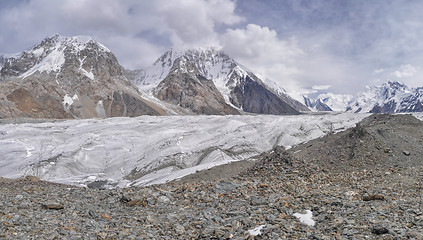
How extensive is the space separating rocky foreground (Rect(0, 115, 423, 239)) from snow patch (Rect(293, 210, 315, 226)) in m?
0.07

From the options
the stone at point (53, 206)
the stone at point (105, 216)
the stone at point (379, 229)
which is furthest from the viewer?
the stone at point (53, 206)

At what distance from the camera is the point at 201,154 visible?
40094 millimetres

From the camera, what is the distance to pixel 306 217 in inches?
365

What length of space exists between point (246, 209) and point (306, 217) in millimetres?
2229

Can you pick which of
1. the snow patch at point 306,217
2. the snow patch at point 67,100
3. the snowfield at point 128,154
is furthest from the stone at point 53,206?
the snow patch at point 67,100

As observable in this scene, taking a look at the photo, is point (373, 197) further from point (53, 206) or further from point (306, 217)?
point (53, 206)

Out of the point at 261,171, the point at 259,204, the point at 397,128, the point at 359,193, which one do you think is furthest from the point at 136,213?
the point at 397,128

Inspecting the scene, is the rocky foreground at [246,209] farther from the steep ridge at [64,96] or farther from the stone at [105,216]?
the steep ridge at [64,96]

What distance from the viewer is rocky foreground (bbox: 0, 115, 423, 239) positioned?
827 centimetres

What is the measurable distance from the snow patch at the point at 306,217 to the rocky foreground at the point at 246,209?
0.23ft

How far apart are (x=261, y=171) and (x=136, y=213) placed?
7.59 meters

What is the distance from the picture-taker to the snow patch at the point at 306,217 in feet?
29.2

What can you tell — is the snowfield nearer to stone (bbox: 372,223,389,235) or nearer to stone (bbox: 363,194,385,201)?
stone (bbox: 363,194,385,201)

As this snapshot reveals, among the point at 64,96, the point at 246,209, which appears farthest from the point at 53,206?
the point at 64,96
